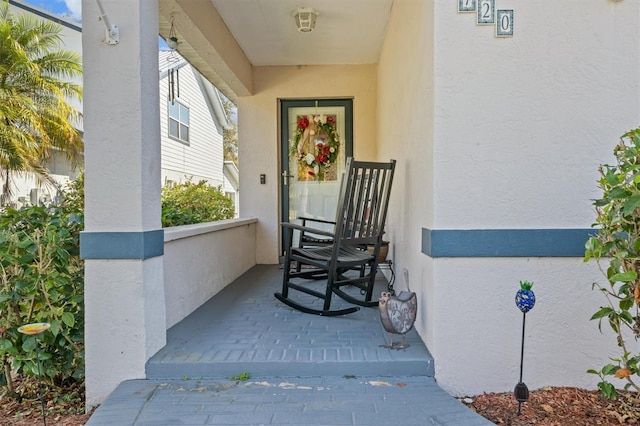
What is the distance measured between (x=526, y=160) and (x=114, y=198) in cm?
219

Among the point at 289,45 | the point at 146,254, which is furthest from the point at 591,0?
the point at 289,45

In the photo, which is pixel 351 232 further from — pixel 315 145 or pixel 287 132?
pixel 287 132

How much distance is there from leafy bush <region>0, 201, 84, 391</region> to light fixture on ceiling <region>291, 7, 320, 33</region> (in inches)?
106

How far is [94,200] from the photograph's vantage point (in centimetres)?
220

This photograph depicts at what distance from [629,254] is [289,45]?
4.04 m

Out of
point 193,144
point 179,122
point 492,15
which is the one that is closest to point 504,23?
point 492,15

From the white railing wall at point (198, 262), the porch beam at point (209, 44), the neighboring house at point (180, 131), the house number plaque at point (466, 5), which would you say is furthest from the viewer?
the neighboring house at point (180, 131)

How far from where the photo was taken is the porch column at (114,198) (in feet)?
7.16

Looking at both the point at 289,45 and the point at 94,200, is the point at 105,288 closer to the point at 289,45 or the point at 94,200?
the point at 94,200

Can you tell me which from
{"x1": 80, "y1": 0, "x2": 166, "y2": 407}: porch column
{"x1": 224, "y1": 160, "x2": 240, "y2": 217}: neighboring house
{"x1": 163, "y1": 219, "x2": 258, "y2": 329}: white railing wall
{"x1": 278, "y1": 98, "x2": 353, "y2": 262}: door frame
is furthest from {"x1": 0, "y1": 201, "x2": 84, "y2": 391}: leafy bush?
{"x1": 224, "y1": 160, "x2": 240, "y2": 217}: neighboring house

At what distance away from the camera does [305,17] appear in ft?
12.5

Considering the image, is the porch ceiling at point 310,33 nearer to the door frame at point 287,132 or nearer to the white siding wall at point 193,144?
the door frame at point 287,132

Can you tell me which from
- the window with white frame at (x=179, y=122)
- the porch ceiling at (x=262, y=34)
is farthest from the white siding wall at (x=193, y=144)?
the porch ceiling at (x=262, y=34)

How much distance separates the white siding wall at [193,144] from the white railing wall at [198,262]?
20.7ft
